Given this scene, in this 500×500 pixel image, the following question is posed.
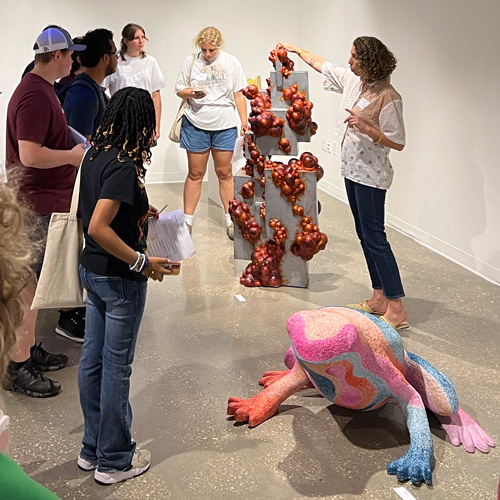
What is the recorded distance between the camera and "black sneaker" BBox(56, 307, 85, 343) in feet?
12.7

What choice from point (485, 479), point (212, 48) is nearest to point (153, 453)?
point (485, 479)

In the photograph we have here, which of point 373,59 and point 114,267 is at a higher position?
point 373,59

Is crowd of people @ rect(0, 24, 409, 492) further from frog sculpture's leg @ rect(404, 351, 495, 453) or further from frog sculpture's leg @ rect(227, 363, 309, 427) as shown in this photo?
frog sculpture's leg @ rect(404, 351, 495, 453)

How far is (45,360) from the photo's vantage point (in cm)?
356

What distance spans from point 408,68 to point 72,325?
3.24m

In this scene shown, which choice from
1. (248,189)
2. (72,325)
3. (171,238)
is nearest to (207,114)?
(248,189)

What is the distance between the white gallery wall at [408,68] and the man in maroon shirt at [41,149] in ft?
4.53

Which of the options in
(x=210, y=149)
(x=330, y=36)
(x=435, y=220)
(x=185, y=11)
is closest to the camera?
(x=435, y=220)

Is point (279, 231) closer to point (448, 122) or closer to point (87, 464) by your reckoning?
point (448, 122)

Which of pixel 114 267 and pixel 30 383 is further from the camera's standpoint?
pixel 30 383

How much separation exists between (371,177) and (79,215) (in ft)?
5.35

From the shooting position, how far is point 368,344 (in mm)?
2762

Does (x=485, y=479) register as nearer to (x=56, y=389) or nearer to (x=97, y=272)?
(x=97, y=272)

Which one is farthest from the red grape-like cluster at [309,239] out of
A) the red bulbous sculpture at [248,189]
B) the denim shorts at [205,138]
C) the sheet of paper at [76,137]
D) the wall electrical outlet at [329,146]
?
the wall electrical outlet at [329,146]
